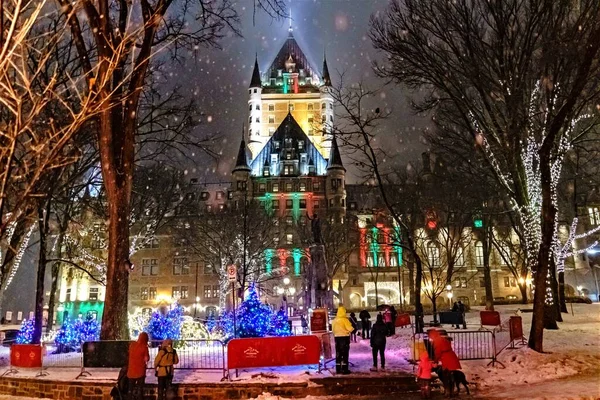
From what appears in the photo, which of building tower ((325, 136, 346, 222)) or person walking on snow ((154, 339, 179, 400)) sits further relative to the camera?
building tower ((325, 136, 346, 222))

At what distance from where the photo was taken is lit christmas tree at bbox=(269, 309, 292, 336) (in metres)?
19.5

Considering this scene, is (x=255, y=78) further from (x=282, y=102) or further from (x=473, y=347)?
(x=473, y=347)

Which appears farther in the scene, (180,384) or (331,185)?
(331,185)

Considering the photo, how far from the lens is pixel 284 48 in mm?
131125

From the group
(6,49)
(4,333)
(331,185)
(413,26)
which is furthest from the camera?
(331,185)

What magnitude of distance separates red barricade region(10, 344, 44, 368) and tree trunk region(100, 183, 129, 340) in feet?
5.87

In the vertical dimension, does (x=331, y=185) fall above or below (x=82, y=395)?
above

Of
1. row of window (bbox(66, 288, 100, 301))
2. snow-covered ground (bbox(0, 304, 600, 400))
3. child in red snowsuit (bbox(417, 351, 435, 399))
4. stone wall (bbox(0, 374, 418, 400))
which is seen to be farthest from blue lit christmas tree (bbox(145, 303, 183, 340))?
row of window (bbox(66, 288, 100, 301))

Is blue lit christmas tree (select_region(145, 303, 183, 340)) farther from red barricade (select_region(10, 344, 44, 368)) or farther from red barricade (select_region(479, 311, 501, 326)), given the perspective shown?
red barricade (select_region(479, 311, 501, 326))

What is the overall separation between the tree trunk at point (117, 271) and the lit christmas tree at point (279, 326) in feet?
20.0

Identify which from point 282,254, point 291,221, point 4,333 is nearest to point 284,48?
point 291,221

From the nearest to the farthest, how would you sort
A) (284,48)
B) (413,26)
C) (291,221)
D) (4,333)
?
(413,26) < (4,333) < (291,221) < (284,48)

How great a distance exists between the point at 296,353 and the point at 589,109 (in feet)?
57.9

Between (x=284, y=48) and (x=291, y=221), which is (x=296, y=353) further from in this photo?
(x=284, y=48)
